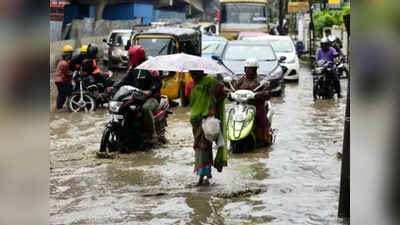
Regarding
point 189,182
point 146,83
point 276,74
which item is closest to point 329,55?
point 276,74

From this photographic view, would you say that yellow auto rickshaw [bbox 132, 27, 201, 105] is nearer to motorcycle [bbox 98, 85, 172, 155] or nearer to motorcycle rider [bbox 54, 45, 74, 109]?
motorcycle rider [bbox 54, 45, 74, 109]

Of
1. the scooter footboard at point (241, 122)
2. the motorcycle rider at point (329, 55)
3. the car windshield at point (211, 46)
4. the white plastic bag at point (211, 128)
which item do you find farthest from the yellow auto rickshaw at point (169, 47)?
the white plastic bag at point (211, 128)

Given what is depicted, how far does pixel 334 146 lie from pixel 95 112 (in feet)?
21.6

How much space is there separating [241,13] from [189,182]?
26.7 meters

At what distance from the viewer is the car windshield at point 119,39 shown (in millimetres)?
27797

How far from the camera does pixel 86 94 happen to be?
15414 millimetres

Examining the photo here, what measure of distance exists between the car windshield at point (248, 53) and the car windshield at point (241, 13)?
1569 centimetres

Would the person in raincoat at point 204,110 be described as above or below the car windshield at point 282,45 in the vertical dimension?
below

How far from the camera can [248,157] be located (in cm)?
983

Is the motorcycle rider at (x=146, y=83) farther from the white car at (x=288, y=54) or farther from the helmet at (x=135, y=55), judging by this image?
the white car at (x=288, y=54)

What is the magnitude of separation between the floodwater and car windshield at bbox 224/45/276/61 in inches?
221
